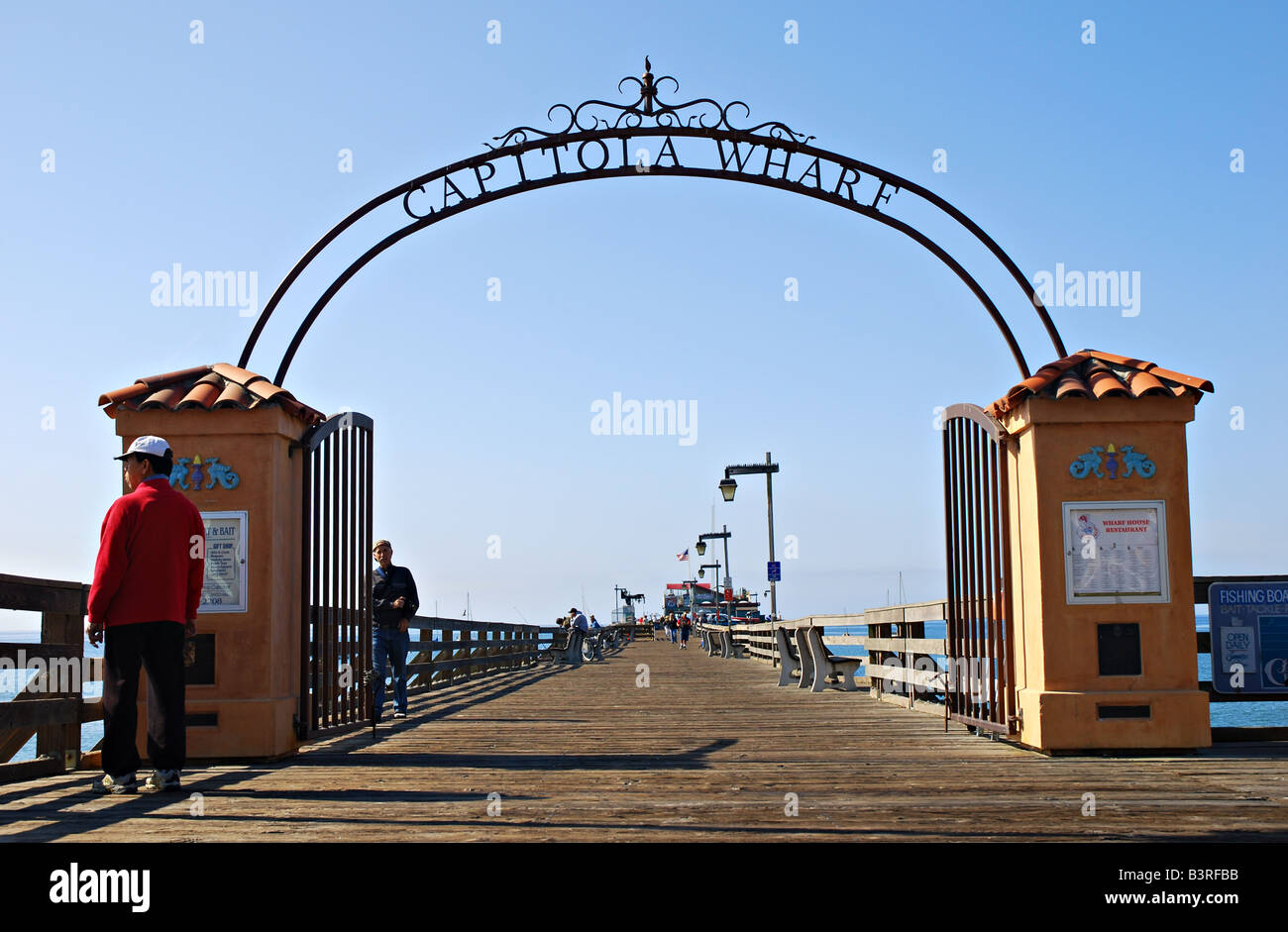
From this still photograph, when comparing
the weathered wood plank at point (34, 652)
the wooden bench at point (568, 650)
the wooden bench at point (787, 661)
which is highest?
the weathered wood plank at point (34, 652)

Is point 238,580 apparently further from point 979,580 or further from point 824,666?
point 824,666

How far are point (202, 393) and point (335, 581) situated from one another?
1.85 m

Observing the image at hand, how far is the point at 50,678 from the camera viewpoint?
721 cm

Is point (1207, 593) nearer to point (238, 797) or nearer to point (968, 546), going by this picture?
point (968, 546)

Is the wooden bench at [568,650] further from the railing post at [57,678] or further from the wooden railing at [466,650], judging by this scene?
the railing post at [57,678]

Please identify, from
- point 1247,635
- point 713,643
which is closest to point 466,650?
point 1247,635

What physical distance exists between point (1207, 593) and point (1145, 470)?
129 centimetres

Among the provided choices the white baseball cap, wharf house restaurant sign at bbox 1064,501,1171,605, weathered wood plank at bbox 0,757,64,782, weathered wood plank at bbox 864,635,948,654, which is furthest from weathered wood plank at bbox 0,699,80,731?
weathered wood plank at bbox 864,635,948,654

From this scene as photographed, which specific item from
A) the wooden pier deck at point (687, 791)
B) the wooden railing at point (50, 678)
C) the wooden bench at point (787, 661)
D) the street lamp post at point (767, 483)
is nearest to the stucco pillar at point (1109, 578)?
the wooden pier deck at point (687, 791)

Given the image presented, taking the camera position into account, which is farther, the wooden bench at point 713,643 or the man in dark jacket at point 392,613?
the wooden bench at point 713,643

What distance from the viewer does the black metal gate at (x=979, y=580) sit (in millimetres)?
8641

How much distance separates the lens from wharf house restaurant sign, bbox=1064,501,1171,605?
7.98 meters

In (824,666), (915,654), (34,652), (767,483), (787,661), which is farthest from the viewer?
(767,483)

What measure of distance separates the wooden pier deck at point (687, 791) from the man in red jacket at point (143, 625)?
0.87ft
